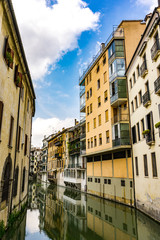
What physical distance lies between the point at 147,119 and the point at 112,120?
25.2ft

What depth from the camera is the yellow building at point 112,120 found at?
2209 cm

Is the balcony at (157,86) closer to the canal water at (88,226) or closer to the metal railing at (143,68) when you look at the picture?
the metal railing at (143,68)

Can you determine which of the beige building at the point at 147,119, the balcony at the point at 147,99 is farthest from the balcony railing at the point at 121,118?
the balcony at the point at 147,99

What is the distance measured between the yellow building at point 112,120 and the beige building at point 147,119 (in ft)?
6.61

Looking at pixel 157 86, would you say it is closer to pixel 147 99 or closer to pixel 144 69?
pixel 147 99

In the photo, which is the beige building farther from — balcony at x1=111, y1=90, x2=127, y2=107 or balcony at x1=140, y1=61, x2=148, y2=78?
balcony at x1=111, y1=90, x2=127, y2=107

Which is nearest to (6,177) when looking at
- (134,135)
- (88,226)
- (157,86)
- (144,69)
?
(88,226)

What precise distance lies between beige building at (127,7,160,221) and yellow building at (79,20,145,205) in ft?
6.61

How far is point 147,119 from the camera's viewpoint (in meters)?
16.8

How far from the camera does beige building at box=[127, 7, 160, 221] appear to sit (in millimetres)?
14516

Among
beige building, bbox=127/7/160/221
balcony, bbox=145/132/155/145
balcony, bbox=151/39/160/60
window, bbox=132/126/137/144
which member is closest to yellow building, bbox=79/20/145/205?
window, bbox=132/126/137/144

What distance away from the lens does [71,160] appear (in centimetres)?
4422

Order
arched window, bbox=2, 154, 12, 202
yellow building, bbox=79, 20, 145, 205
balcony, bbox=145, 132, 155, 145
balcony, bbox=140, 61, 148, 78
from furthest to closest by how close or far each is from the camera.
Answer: yellow building, bbox=79, 20, 145, 205
balcony, bbox=140, 61, 148, 78
balcony, bbox=145, 132, 155, 145
arched window, bbox=2, 154, 12, 202

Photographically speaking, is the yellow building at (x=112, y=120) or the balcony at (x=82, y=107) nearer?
the yellow building at (x=112, y=120)
